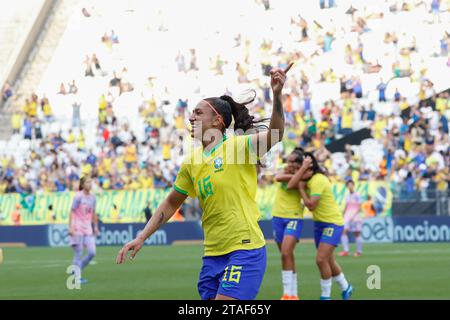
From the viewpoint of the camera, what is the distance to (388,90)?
126 feet

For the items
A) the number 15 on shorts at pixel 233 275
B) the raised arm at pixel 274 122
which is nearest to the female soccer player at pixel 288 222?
the number 15 on shorts at pixel 233 275

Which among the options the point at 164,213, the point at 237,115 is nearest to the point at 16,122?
the point at 164,213

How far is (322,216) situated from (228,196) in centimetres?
796

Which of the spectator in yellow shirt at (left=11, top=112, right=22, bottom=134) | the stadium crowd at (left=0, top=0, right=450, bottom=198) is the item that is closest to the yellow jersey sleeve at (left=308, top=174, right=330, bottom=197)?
the stadium crowd at (left=0, top=0, right=450, bottom=198)

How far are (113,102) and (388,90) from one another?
38.5 ft

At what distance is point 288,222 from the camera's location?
54.7 ft

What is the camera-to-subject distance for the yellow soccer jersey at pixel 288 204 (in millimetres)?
16734

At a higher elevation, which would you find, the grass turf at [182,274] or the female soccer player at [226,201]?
the female soccer player at [226,201]

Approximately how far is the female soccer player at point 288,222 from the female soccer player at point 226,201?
7.67m

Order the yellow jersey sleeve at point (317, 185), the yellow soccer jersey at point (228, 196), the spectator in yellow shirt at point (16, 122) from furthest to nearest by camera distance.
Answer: the spectator in yellow shirt at point (16, 122) < the yellow jersey sleeve at point (317, 185) < the yellow soccer jersey at point (228, 196)

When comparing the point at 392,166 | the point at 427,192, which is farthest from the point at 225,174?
the point at 392,166

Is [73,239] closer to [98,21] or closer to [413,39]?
[413,39]

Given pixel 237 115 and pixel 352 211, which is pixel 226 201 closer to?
pixel 237 115

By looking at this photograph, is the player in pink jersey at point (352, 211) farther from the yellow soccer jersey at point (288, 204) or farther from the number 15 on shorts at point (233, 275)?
the number 15 on shorts at point (233, 275)
